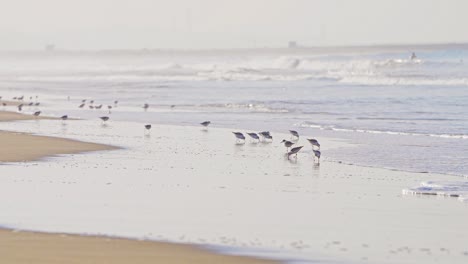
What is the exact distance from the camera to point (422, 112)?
29766mm

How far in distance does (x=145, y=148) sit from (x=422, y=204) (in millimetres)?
8093

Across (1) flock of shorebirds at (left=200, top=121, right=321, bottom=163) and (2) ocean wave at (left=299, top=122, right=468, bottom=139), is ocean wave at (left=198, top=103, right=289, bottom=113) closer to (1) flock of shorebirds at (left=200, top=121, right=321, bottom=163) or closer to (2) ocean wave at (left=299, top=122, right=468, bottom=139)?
(2) ocean wave at (left=299, top=122, right=468, bottom=139)

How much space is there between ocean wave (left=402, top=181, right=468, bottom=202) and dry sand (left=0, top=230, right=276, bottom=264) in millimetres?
4606

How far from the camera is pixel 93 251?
9258 millimetres

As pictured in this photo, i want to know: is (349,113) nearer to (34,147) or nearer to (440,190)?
(34,147)

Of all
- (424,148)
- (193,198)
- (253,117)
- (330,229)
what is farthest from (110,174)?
(253,117)

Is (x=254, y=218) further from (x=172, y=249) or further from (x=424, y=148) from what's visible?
(x=424, y=148)

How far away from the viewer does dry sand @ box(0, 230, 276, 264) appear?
895 centimetres

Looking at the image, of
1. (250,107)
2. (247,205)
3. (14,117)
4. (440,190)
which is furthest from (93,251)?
(250,107)

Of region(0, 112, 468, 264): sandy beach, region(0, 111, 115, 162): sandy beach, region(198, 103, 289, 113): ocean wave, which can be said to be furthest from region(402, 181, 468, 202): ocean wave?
region(198, 103, 289, 113): ocean wave

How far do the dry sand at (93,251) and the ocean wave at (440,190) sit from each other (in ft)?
15.1

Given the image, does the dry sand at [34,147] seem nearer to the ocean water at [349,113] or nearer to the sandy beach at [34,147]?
the sandy beach at [34,147]

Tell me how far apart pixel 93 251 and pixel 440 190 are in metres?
5.60

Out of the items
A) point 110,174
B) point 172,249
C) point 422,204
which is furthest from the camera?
point 110,174
